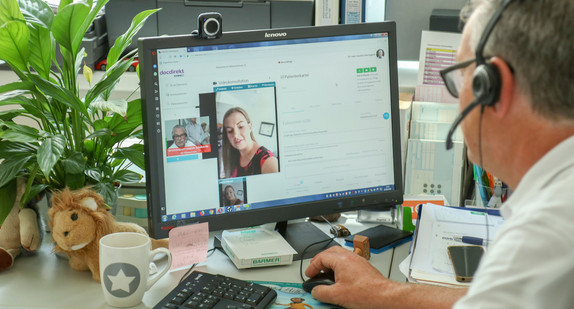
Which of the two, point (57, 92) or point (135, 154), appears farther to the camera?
point (135, 154)

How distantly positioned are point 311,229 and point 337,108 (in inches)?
11.4

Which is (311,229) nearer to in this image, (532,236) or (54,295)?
(54,295)

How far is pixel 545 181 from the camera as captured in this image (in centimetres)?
75

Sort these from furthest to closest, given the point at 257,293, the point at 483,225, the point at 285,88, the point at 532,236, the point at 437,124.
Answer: the point at 437,124, the point at 483,225, the point at 285,88, the point at 257,293, the point at 532,236

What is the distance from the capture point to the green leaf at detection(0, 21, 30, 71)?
47.2 inches

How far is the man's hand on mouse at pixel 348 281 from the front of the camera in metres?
1.13

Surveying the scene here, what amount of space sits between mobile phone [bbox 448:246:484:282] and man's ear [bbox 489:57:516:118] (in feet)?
1.61

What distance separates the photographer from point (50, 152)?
1.16 meters

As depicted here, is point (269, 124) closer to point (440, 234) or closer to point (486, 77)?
point (440, 234)

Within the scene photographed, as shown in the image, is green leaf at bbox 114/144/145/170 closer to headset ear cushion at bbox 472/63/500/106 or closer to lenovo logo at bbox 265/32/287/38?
lenovo logo at bbox 265/32/287/38

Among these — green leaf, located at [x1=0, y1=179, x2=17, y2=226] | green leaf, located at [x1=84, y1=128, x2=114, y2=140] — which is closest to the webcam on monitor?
green leaf, located at [x1=84, y1=128, x2=114, y2=140]

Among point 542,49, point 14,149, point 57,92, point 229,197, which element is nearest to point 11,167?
point 14,149

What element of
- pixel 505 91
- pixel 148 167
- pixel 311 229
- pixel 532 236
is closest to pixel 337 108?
pixel 311 229

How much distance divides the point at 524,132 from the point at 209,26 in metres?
0.64
